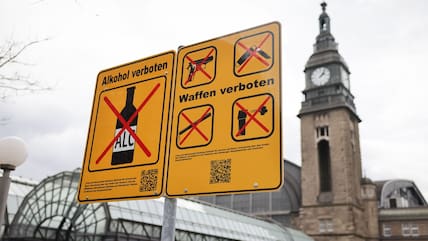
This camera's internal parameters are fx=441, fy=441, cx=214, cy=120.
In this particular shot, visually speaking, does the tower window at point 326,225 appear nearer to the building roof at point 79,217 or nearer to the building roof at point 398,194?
the building roof at point 398,194

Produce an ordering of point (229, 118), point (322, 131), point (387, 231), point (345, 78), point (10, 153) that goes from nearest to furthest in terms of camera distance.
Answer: point (229, 118) < point (10, 153) < point (387, 231) < point (322, 131) < point (345, 78)

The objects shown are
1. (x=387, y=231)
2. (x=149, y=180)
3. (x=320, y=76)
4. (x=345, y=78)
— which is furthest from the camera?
(x=345, y=78)

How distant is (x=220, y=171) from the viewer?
3076 millimetres

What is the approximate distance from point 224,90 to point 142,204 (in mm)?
23292

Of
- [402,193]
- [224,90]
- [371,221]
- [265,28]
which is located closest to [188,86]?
[224,90]

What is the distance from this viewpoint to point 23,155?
5.07 metres

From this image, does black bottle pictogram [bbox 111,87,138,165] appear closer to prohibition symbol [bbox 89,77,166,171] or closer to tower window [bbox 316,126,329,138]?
prohibition symbol [bbox 89,77,166,171]

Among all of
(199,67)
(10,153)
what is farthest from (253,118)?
(10,153)

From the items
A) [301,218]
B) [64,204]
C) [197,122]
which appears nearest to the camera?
[197,122]

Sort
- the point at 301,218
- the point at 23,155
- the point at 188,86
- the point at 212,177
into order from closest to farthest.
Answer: the point at 212,177 < the point at 188,86 < the point at 23,155 < the point at 301,218

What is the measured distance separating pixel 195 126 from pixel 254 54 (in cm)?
71

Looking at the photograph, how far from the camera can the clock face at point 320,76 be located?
5641 centimetres

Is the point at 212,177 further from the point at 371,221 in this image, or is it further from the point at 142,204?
the point at 371,221

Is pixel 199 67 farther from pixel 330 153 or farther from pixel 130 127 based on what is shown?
pixel 330 153
